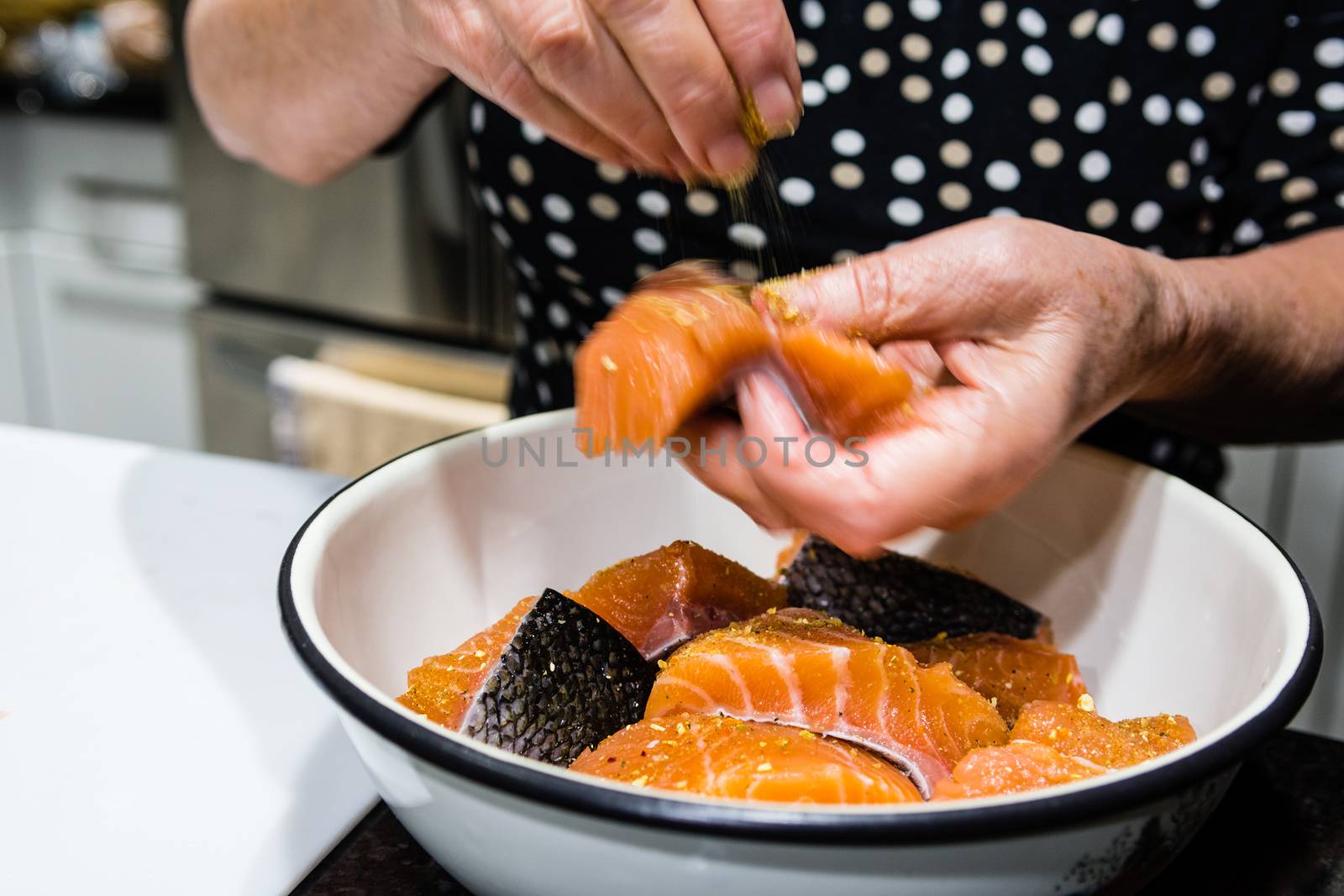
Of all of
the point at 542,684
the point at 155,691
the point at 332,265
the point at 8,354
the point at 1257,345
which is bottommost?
the point at 8,354

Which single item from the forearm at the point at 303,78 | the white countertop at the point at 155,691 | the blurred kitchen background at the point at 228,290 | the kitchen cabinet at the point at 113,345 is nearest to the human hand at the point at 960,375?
the white countertop at the point at 155,691

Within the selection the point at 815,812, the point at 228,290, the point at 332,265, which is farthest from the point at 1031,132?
the point at 228,290

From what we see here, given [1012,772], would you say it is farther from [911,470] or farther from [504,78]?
[504,78]

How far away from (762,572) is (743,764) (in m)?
0.34

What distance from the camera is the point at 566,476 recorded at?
29.9 inches

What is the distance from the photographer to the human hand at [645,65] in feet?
1.81

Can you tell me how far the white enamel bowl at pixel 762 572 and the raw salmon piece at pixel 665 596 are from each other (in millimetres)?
105

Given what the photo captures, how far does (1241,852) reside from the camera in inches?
21.7

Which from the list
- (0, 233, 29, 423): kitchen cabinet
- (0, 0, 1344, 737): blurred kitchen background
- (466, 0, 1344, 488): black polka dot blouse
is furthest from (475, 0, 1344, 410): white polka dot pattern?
(0, 233, 29, 423): kitchen cabinet

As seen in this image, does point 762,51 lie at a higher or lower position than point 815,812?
higher

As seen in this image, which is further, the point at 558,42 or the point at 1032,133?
the point at 1032,133

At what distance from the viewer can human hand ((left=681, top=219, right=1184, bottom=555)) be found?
55 cm

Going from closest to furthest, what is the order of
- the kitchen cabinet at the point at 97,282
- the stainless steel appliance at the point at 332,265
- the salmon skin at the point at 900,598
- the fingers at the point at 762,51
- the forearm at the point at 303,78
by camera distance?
the fingers at the point at 762,51
the salmon skin at the point at 900,598
the forearm at the point at 303,78
the stainless steel appliance at the point at 332,265
the kitchen cabinet at the point at 97,282

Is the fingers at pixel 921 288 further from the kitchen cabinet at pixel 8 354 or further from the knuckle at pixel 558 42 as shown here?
the kitchen cabinet at pixel 8 354
